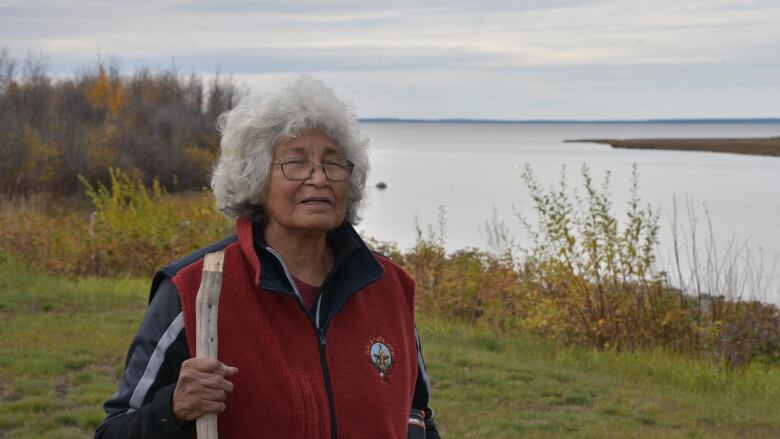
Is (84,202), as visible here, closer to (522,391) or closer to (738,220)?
(738,220)

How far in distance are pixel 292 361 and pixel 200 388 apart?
0.31 meters

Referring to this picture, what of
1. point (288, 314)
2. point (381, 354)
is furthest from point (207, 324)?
point (381, 354)

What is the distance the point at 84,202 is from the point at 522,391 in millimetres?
31121

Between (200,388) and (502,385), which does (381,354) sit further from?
(502,385)

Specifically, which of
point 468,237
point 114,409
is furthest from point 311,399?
point 468,237

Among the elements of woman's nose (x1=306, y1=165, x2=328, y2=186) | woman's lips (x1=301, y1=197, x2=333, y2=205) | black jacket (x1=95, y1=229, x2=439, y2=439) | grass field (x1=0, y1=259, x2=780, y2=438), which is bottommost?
grass field (x1=0, y1=259, x2=780, y2=438)

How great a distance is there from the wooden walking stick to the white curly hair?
49 centimetres

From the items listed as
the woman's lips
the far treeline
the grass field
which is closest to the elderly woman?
the woman's lips

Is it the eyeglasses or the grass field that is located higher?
the eyeglasses

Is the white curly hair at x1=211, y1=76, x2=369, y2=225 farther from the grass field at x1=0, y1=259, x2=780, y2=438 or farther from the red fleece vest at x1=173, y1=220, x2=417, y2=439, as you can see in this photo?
the grass field at x1=0, y1=259, x2=780, y2=438

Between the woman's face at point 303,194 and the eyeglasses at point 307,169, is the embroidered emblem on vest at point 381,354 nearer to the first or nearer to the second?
the woman's face at point 303,194

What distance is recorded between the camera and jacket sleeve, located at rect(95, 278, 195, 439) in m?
2.64

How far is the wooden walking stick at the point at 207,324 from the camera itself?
8.45 feet

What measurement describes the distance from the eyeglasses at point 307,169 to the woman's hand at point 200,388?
70cm
